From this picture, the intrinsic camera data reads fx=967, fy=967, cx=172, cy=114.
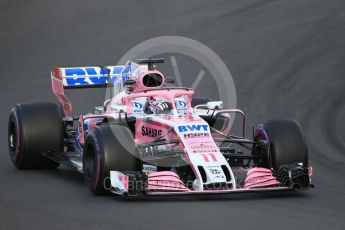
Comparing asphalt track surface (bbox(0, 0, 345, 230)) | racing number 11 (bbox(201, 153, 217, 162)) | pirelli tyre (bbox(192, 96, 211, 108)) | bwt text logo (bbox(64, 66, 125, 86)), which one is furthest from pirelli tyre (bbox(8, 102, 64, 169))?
racing number 11 (bbox(201, 153, 217, 162))

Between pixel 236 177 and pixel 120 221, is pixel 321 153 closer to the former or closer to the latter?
pixel 236 177

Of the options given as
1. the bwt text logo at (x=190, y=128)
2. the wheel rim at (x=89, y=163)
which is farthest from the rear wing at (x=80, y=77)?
the bwt text logo at (x=190, y=128)

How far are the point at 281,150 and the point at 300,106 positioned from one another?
7.85 m

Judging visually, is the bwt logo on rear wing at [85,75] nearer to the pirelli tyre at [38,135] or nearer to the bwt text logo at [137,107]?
the pirelli tyre at [38,135]

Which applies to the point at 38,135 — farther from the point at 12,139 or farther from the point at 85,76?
the point at 85,76

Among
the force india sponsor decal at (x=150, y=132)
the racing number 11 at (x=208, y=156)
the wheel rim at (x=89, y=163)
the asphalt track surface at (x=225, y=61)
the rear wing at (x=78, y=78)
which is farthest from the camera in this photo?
the rear wing at (x=78, y=78)

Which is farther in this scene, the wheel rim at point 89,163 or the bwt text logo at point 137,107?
the bwt text logo at point 137,107

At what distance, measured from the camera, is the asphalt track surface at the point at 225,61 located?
11.9 meters

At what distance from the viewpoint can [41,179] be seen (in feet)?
50.5

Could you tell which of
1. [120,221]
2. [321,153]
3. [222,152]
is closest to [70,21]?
[321,153]

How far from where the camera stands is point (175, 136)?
1400cm

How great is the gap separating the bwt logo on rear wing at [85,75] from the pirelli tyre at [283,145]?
4146 millimetres

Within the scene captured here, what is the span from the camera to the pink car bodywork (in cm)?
1297

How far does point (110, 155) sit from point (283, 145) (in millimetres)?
2630
